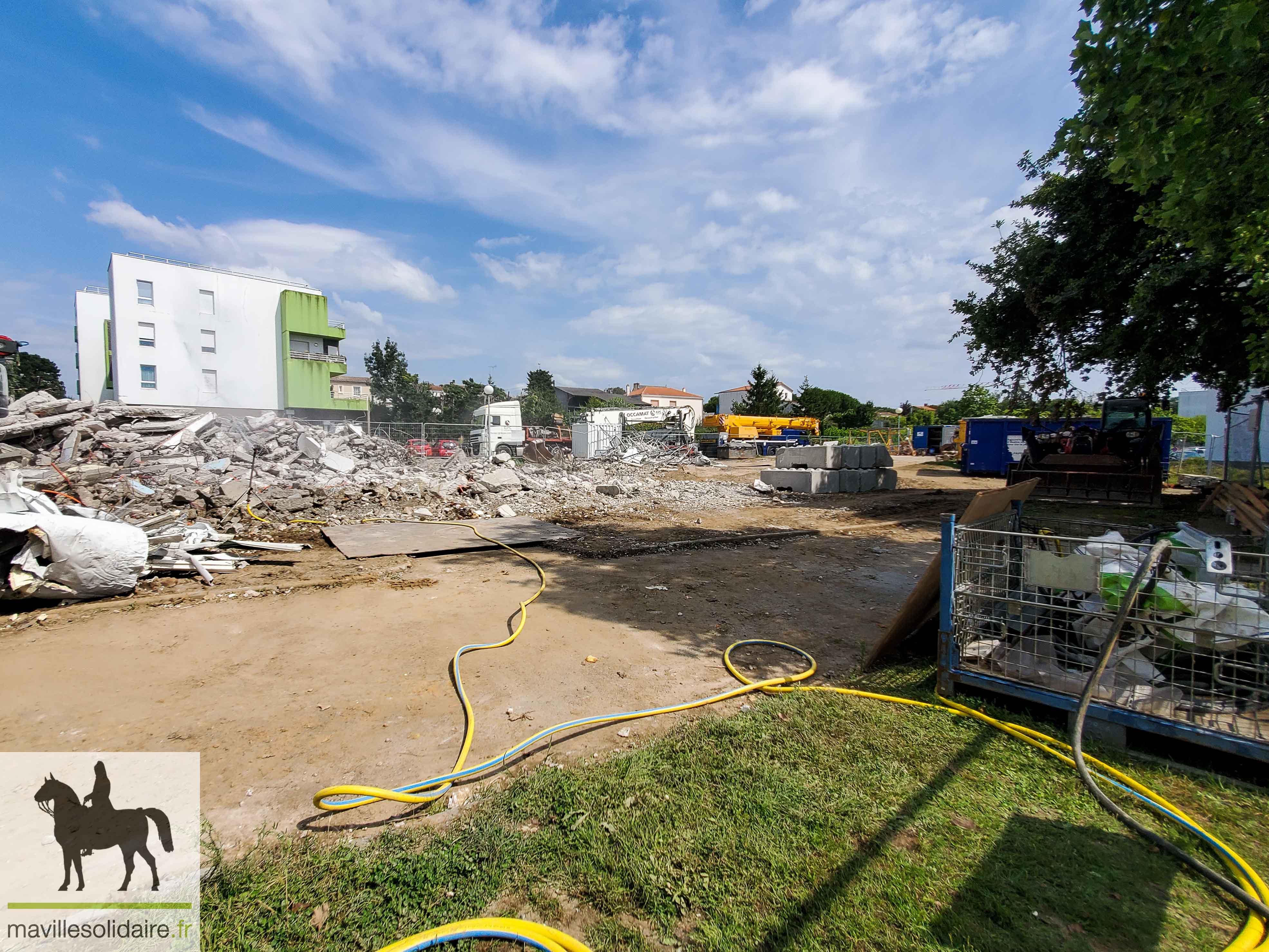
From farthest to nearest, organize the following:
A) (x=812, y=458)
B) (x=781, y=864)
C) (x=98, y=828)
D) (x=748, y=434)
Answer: (x=748, y=434)
(x=812, y=458)
(x=98, y=828)
(x=781, y=864)

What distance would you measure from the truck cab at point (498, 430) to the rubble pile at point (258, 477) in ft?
22.0

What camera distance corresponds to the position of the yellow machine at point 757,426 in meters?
34.7

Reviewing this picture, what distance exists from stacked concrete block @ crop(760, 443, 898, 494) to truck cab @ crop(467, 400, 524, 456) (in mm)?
12995

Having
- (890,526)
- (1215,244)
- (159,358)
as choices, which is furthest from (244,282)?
(1215,244)

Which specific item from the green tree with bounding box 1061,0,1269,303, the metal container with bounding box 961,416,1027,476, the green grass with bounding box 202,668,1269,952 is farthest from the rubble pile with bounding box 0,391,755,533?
the metal container with bounding box 961,416,1027,476

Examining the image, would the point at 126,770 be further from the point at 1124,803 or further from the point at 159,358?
the point at 159,358

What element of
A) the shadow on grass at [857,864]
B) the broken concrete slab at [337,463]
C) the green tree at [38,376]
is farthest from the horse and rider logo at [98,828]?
the green tree at [38,376]

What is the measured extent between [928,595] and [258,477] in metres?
13.8

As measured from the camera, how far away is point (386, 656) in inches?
178

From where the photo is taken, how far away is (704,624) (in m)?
5.38

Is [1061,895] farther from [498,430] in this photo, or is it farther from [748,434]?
[748,434]

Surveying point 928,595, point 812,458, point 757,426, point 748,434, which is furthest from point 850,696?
point 757,426

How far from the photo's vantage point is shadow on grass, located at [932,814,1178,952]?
5.87 feet

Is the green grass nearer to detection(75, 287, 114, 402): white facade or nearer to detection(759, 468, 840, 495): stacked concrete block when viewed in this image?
detection(759, 468, 840, 495): stacked concrete block
